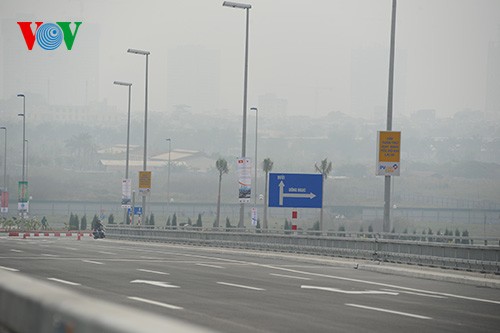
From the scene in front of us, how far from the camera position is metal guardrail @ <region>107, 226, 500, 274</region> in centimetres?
3028

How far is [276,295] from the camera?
71.0 ft

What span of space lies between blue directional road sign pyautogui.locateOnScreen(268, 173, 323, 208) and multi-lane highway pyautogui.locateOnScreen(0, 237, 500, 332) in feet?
45.5

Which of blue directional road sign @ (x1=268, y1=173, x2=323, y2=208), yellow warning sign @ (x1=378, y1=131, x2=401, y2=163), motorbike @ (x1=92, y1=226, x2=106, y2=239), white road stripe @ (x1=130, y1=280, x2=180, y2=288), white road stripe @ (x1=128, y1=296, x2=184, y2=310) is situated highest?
yellow warning sign @ (x1=378, y1=131, x2=401, y2=163)

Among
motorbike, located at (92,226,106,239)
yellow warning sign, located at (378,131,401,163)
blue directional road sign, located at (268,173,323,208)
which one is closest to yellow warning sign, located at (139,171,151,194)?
motorbike, located at (92,226,106,239)

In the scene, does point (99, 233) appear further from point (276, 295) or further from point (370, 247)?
point (276, 295)

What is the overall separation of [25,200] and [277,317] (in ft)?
295

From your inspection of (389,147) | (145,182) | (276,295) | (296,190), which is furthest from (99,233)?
(276,295)

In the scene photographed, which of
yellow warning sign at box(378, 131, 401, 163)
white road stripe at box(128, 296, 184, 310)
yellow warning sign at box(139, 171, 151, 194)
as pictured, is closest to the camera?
white road stripe at box(128, 296, 184, 310)

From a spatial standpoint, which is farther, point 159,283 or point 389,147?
point 389,147

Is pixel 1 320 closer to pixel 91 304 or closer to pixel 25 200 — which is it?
pixel 91 304

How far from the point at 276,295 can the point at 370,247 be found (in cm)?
1687

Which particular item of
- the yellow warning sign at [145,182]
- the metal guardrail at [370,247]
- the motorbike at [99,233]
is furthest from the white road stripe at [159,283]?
the motorbike at [99,233]

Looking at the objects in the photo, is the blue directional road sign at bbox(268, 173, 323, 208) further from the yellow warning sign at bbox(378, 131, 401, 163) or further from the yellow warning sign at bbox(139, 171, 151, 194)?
the yellow warning sign at bbox(139, 171, 151, 194)

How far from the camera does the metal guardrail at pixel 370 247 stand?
30281 mm
